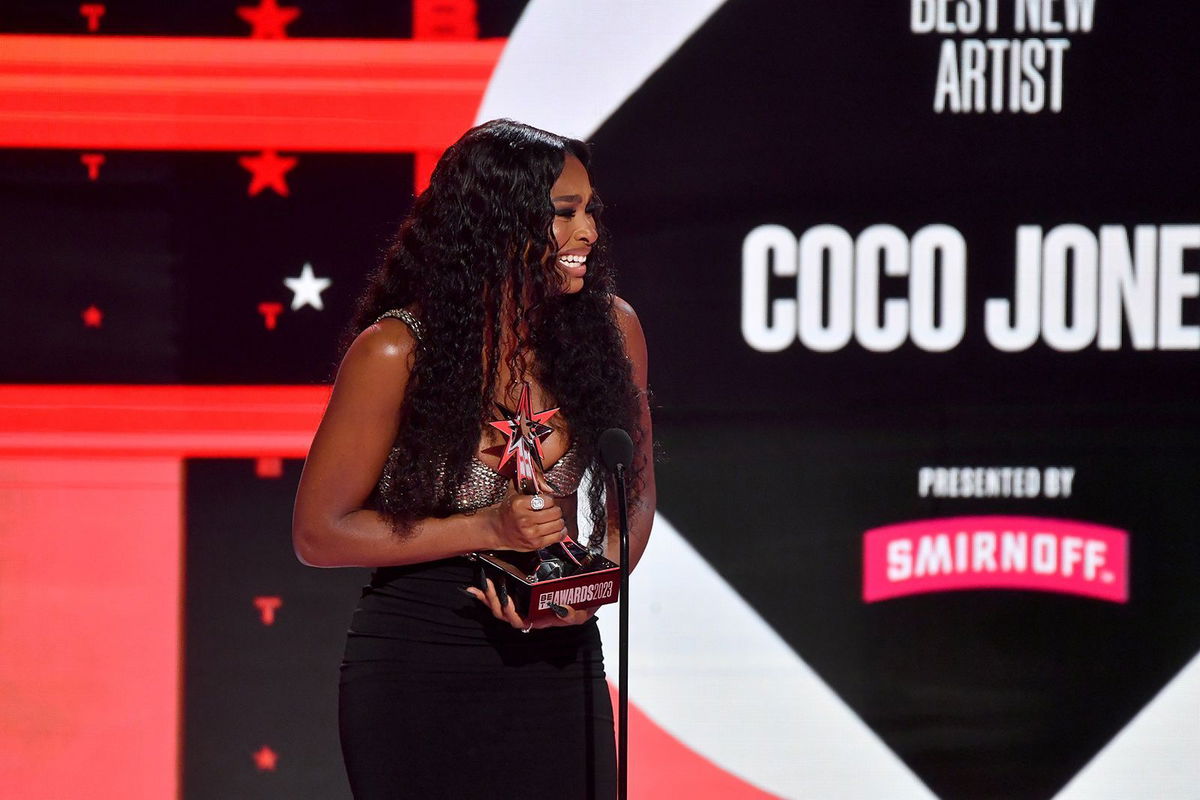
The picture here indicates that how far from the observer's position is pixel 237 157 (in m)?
2.81

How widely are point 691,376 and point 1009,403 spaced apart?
0.72 m

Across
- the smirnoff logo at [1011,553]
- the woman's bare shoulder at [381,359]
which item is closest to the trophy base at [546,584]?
the woman's bare shoulder at [381,359]

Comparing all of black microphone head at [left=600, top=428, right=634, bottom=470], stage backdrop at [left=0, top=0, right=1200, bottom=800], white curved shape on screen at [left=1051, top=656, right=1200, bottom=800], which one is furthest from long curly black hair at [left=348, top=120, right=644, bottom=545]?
white curved shape on screen at [left=1051, top=656, right=1200, bottom=800]

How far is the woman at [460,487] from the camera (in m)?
1.66

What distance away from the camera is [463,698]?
66.1 inches

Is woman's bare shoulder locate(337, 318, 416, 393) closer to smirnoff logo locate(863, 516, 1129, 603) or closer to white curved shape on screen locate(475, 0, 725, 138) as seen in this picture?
white curved shape on screen locate(475, 0, 725, 138)

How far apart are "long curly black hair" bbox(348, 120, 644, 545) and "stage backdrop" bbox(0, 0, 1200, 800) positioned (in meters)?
1.07

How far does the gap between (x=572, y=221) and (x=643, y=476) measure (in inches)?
15.7

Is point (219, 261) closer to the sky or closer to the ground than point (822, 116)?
closer to the ground

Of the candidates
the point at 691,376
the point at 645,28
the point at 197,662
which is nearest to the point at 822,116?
the point at 645,28

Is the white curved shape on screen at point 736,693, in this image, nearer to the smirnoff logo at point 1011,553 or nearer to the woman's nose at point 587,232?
the smirnoff logo at point 1011,553

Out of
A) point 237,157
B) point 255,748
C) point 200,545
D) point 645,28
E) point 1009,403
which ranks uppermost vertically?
point 645,28

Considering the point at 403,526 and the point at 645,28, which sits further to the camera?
the point at 645,28

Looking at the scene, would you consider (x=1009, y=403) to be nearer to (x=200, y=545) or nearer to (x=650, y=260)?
(x=650, y=260)
